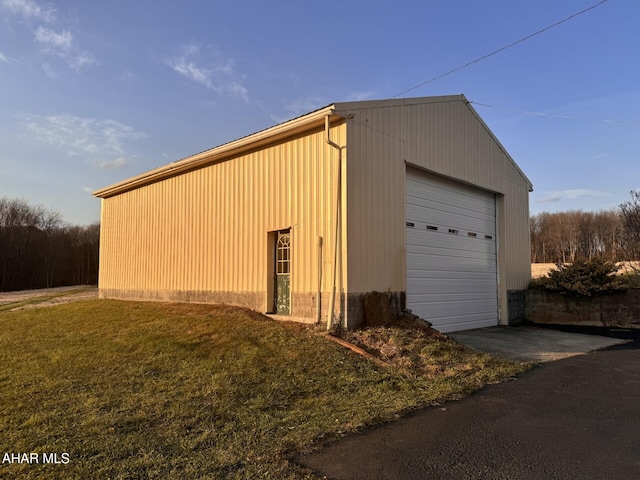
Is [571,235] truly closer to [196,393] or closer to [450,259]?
[450,259]

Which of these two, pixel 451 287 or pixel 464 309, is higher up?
pixel 451 287

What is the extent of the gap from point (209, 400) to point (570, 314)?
1349cm

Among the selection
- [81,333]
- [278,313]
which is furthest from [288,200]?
[81,333]

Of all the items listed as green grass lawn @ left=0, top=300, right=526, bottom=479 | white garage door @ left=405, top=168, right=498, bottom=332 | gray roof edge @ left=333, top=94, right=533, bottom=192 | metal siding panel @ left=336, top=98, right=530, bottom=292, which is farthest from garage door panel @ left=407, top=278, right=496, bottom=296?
gray roof edge @ left=333, top=94, right=533, bottom=192

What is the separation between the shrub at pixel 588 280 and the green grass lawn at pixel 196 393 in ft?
27.2

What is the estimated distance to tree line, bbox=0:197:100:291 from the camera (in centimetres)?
4041

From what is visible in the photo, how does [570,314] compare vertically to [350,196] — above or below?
below

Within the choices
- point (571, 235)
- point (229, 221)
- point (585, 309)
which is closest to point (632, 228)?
point (585, 309)

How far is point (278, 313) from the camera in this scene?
34.7 feet

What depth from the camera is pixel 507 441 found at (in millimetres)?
4316

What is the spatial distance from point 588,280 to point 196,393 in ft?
43.7

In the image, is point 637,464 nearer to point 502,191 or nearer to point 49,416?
point 49,416

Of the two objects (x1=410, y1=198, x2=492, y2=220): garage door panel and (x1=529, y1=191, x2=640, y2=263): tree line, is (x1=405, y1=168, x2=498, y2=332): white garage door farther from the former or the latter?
(x1=529, y1=191, x2=640, y2=263): tree line

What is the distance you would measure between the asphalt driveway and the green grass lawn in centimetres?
35
